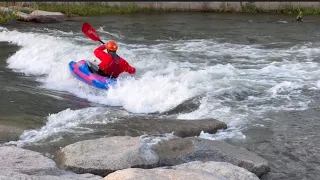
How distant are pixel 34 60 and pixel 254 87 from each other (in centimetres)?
561

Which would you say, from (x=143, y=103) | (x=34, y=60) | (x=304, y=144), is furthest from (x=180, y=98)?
(x=34, y=60)

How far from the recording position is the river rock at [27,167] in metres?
3.62

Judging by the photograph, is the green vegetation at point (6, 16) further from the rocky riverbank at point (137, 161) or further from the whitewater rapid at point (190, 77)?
the rocky riverbank at point (137, 161)

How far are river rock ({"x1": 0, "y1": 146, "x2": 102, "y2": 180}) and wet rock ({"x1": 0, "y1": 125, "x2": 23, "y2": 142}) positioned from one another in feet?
3.49

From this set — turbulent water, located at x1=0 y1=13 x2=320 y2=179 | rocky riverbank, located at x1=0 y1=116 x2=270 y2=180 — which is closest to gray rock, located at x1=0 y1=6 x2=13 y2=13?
turbulent water, located at x1=0 y1=13 x2=320 y2=179

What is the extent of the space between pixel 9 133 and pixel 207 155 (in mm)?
2503

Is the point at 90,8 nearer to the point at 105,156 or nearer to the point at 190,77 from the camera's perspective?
the point at 190,77

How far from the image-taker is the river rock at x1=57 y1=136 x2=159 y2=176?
4.30m

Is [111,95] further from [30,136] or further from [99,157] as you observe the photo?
[99,157]

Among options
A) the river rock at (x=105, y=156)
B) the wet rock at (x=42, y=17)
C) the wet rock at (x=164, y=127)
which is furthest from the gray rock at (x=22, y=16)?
the river rock at (x=105, y=156)

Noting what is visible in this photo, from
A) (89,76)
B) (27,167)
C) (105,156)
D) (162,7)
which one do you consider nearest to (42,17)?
(162,7)

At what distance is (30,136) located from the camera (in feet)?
18.4

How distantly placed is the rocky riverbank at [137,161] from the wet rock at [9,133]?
76cm

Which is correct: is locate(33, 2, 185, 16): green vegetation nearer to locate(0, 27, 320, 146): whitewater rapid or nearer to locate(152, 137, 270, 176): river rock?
locate(0, 27, 320, 146): whitewater rapid
